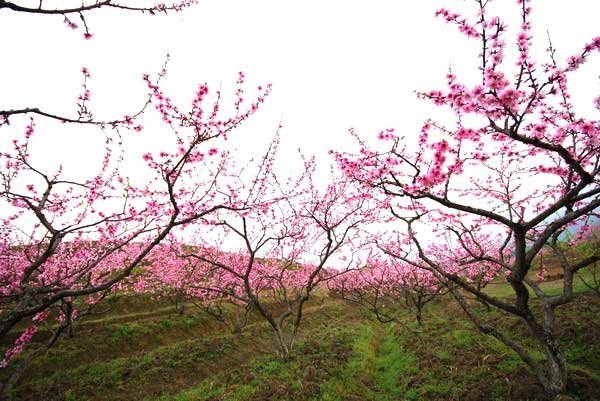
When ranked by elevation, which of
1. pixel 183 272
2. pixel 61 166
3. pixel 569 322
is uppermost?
pixel 61 166

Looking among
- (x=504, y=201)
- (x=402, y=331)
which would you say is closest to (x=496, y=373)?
(x=504, y=201)

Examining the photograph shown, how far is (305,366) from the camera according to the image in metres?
12.9

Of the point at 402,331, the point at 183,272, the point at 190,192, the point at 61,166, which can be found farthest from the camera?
the point at 183,272

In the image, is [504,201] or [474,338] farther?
[474,338]

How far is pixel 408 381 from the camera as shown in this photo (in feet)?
37.4

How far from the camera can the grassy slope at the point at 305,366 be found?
10.1m

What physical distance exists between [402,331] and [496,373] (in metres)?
11.1

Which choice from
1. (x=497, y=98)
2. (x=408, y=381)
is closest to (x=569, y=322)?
(x=408, y=381)

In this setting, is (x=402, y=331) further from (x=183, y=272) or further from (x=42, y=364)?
(x=42, y=364)

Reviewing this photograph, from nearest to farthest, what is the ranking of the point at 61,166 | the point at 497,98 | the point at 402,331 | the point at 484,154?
the point at 497,98 < the point at 484,154 < the point at 61,166 < the point at 402,331

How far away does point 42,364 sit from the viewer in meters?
15.4

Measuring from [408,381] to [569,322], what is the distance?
329 inches

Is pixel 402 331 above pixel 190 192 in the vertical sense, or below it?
below

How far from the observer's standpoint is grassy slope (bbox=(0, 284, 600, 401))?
1009 centimetres
